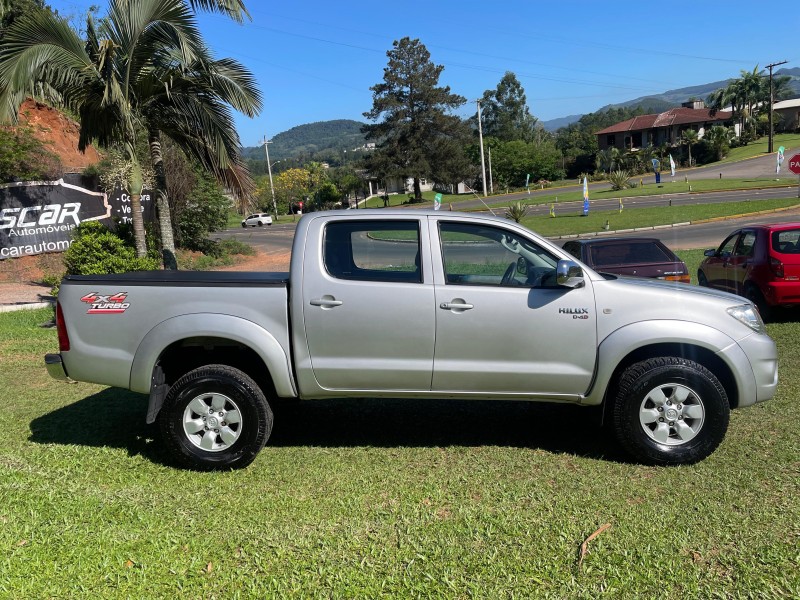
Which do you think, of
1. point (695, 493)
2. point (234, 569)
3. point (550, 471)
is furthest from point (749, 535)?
point (234, 569)

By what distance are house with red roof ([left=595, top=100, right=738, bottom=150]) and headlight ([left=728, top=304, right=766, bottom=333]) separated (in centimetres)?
8014

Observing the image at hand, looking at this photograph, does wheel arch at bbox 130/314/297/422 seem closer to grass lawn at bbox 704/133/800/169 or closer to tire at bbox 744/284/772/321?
tire at bbox 744/284/772/321

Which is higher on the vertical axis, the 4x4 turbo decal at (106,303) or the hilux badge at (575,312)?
the 4x4 turbo decal at (106,303)

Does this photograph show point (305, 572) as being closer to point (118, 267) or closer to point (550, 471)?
point (550, 471)

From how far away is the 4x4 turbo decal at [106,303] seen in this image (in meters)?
4.82

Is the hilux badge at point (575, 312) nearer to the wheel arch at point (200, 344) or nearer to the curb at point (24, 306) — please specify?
the wheel arch at point (200, 344)

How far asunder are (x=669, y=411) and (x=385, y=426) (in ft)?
7.82

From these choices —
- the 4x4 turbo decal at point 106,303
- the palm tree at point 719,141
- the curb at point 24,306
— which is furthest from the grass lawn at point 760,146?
the 4x4 turbo decal at point 106,303

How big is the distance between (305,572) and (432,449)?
187 centimetres

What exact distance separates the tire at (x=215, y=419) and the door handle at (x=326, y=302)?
77 cm

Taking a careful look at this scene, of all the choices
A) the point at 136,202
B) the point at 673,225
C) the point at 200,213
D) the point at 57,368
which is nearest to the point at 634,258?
the point at 57,368

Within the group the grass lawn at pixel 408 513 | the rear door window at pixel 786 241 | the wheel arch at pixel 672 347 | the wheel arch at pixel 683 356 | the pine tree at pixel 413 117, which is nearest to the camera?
the grass lawn at pixel 408 513

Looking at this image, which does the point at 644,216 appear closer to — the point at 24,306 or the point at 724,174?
the point at 24,306

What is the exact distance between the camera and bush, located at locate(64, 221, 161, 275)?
452 inches
